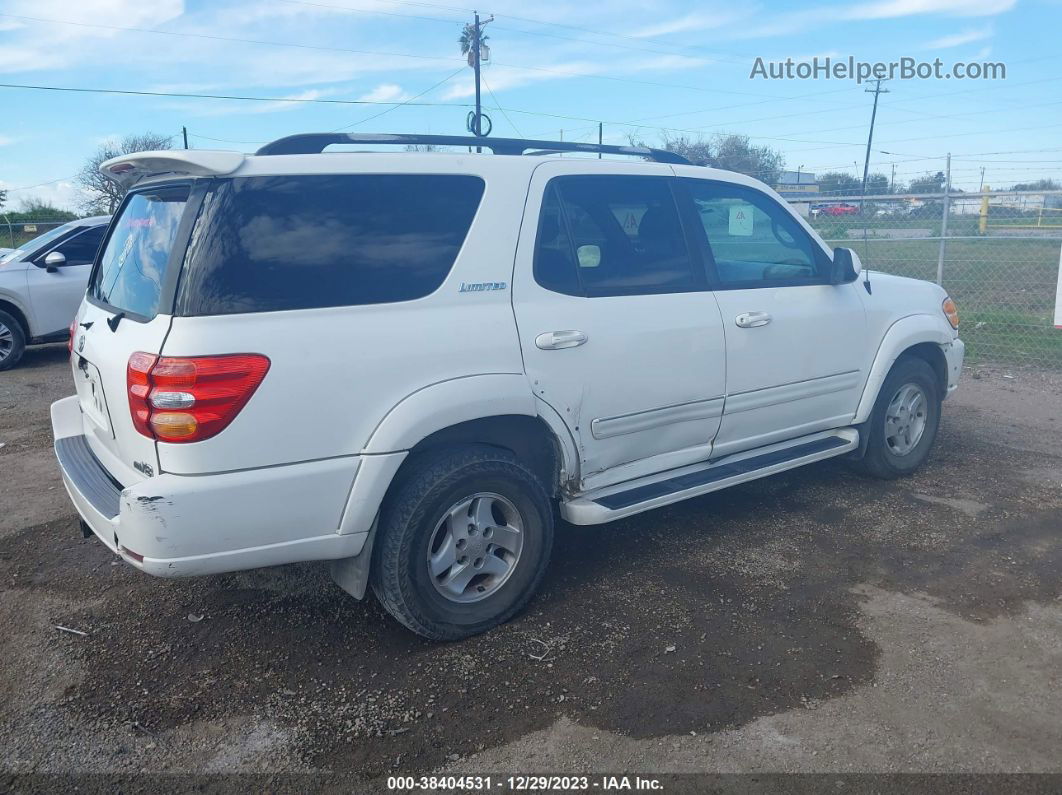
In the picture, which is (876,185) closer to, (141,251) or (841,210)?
(841,210)

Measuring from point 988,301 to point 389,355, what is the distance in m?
13.7

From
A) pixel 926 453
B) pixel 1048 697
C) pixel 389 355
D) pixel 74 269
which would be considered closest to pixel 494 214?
pixel 389 355

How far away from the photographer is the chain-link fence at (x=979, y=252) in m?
9.90

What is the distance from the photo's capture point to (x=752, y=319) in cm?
443

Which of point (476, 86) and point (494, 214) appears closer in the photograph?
point (494, 214)

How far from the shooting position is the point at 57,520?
5043 millimetres

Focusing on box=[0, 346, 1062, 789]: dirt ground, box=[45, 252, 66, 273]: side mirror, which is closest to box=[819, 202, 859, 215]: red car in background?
box=[45, 252, 66, 273]: side mirror

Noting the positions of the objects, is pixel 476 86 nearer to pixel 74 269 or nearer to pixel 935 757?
pixel 74 269

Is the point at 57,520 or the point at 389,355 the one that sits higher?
the point at 389,355

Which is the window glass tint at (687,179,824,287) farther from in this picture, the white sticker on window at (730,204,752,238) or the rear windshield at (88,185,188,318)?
the rear windshield at (88,185,188,318)

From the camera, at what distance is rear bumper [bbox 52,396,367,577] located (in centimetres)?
296

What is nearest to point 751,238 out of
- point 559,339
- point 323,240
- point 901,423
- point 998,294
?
point 559,339

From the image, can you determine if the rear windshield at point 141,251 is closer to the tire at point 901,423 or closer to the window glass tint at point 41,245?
the tire at point 901,423

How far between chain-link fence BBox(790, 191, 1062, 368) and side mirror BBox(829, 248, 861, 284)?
0.09 metres
